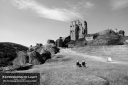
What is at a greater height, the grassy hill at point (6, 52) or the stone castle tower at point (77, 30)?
the stone castle tower at point (77, 30)

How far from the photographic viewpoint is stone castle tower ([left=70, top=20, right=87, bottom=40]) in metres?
98.0

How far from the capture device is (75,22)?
341ft

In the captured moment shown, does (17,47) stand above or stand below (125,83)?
above

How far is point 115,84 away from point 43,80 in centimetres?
834

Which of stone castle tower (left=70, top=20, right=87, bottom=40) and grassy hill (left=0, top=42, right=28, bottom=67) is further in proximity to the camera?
stone castle tower (left=70, top=20, right=87, bottom=40)

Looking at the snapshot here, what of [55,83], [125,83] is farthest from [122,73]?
[55,83]

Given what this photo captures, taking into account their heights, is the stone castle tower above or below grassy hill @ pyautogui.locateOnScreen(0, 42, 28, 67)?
above

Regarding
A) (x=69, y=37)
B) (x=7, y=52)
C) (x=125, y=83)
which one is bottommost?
(x=125, y=83)

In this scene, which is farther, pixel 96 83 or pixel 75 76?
pixel 75 76

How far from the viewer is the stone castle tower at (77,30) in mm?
98037

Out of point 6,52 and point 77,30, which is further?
point 77,30

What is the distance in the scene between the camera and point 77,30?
101938 millimetres

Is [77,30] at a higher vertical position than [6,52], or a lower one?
higher

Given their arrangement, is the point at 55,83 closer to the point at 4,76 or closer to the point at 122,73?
the point at 4,76
